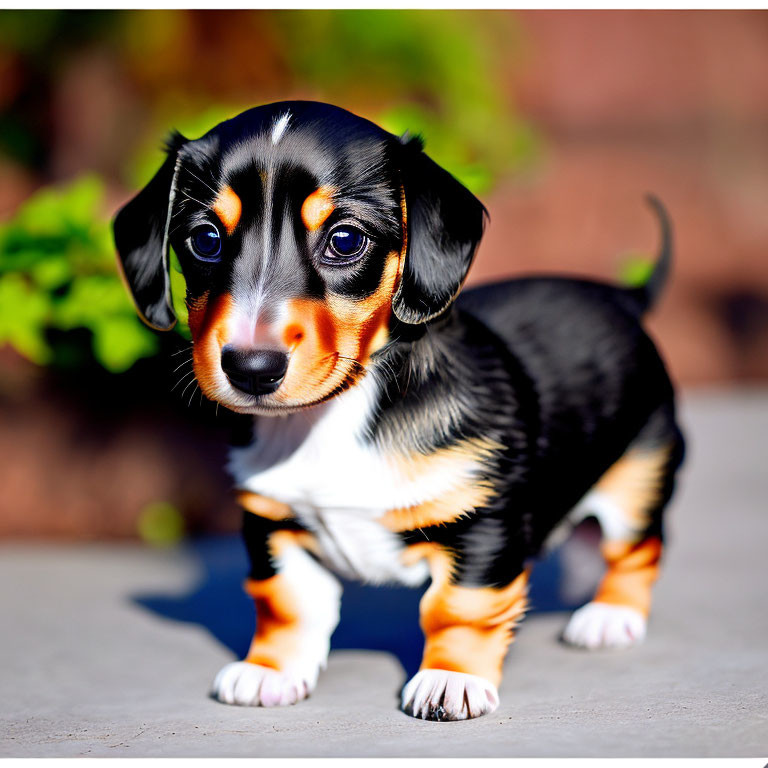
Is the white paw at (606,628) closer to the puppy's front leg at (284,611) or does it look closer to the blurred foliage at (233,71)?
the puppy's front leg at (284,611)

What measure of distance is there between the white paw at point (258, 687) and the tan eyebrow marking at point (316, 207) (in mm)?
1066

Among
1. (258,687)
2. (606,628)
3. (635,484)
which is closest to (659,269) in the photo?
(635,484)

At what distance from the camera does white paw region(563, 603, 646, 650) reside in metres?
2.76

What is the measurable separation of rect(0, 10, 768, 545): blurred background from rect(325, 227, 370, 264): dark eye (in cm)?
68

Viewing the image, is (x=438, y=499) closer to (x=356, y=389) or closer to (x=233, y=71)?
(x=356, y=389)

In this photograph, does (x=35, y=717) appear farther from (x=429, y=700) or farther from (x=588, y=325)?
(x=588, y=325)

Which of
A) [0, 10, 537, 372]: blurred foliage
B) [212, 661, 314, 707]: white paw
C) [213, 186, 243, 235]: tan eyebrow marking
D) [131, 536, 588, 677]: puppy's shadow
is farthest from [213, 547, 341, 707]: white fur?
[0, 10, 537, 372]: blurred foliage

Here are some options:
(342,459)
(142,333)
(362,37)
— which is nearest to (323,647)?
Result: (342,459)

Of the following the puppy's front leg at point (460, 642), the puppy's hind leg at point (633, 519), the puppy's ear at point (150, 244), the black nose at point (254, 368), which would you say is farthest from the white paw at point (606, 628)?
the puppy's ear at point (150, 244)

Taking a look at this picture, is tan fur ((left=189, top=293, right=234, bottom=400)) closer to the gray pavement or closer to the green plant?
the gray pavement

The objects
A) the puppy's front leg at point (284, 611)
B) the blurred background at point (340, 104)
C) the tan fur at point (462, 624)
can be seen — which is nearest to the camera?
the tan fur at point (462, 624)

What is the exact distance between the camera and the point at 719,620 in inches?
116

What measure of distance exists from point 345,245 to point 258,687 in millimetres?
1055

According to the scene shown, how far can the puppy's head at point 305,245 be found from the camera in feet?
6.68
